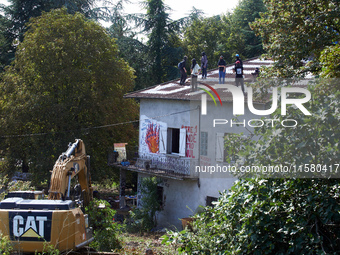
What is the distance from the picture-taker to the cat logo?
34.3 feet

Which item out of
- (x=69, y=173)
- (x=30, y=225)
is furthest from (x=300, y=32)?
(x=30, y=225)

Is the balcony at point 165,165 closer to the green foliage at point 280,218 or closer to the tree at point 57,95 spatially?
the tree at point 57,95

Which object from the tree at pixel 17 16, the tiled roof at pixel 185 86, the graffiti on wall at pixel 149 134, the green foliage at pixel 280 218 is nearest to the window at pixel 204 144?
the tiled roof at pixel 185 86

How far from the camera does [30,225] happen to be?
1055 centimetres

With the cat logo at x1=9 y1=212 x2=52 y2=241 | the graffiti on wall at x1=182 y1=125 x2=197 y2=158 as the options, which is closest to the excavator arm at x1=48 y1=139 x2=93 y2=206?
the cat logo at x1=9 y1=212 x2=52 y2=241

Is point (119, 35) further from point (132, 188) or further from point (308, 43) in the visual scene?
point (308, 43)

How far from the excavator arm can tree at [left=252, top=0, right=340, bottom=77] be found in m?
7.49

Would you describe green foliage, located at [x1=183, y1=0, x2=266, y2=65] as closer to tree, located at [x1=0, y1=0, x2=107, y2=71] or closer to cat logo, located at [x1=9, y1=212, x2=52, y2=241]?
tree, located at [x1=0, y1=0, x2=107, y2=71]

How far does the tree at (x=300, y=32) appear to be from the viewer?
14266 millimetres

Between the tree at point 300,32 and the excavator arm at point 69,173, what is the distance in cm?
749

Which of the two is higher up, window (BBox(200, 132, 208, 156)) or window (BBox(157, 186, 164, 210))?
window (BBox(200, 132, 208, 156))

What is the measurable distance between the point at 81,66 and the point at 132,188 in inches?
401

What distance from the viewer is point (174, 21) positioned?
38.7 m

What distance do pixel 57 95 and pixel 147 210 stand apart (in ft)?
31.5
